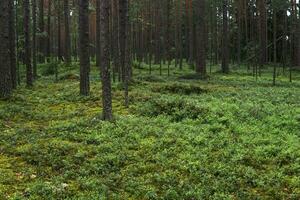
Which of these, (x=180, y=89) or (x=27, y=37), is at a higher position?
(x=27, y=37)

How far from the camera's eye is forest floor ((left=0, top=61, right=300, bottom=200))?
9492 millimetres

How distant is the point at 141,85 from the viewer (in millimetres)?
24891

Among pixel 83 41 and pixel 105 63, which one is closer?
pixel 105 63

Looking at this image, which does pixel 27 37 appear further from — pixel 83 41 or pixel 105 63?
pixel 105 63

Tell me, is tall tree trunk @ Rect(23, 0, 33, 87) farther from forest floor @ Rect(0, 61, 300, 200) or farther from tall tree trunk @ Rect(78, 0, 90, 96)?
forest floor @ Rect(0, 61, 300, 200)

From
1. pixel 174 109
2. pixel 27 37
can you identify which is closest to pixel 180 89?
pixel 174 109

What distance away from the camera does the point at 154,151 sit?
11.9m

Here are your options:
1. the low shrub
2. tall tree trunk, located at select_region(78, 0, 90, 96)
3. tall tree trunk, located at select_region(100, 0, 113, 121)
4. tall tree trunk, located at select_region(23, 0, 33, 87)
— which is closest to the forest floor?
the low shrub

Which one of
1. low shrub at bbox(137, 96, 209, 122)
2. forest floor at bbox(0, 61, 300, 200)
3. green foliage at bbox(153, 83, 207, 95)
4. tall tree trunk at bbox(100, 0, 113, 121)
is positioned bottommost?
forest floor at bbox(0, 61, 300, 200)

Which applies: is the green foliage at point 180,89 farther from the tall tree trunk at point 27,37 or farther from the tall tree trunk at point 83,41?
the tall tree trunk at point 27,37

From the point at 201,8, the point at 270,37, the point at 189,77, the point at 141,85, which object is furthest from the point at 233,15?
the point at 141,85

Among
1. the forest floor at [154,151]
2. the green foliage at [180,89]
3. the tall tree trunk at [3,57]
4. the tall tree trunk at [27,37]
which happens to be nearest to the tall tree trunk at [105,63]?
the forest floor at [154,151]

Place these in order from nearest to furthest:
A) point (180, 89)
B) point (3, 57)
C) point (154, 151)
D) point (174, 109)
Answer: point (154, 151)
point (174, 109)
point (3, 57)
point (180, 89)

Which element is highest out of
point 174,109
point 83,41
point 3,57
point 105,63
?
point 83,41
